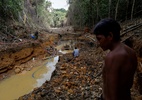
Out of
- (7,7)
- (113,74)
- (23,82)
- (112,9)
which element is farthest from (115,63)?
(112,9)

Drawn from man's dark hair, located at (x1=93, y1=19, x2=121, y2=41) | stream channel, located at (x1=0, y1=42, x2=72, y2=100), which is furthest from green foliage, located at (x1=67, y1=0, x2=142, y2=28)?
man's dark hair, located at (x1=93, y1=19, x2=121, y2=41)

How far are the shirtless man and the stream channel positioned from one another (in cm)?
763

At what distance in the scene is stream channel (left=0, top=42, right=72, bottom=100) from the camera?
8547mm

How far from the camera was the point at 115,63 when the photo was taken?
4.51 ft

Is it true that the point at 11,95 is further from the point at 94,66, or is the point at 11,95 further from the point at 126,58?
the point at 126,58

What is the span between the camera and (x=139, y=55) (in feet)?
16.9

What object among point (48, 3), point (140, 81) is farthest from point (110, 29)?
point (48, 3)

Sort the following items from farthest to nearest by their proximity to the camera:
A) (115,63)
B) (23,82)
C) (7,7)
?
(7,7)
(23,82)
(115,63)

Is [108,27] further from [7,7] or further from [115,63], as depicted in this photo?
[7,7]

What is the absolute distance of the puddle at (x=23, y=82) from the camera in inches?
336

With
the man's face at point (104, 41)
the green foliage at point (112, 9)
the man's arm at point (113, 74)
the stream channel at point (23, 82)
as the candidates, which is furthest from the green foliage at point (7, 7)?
the man's arm at point (113, 74)

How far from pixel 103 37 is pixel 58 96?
15.2ft

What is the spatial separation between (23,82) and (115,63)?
9520 mm

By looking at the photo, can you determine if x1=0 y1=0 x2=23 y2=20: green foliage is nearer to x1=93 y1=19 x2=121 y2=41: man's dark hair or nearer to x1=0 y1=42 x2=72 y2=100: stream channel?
x1=0 y1=42 x2=72 y2=100: stream channel
